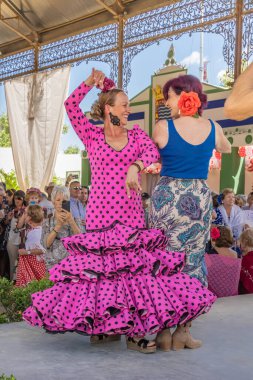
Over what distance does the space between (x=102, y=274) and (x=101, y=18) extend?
10.8m

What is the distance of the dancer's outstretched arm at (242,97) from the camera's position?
44.1 inches

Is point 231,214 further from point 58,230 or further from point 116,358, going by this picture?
point 116,358

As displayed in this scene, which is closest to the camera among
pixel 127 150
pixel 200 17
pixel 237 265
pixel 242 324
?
pixel 127 150

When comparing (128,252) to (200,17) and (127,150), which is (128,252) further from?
(200,17)

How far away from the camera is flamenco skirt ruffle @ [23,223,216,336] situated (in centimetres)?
273

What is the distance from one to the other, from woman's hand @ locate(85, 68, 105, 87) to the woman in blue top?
38cm

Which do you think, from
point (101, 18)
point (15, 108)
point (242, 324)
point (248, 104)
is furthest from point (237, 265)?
point (15, 108)

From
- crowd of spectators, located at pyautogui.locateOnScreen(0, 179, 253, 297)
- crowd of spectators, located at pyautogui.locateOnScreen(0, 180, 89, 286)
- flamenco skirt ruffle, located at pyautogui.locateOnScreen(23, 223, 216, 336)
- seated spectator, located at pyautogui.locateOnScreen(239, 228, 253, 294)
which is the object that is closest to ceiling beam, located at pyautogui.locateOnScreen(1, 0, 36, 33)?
crowd of spectators, located at pyautogui.locateOnScreen(0, 180, 89, 286)

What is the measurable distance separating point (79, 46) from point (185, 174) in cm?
1105

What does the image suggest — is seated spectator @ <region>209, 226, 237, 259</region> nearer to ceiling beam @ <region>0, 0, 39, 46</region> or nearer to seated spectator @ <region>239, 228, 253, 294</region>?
seated spectator @ <region>239, 228, 253, 294</region>

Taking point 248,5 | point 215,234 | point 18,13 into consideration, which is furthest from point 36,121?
point 215,234

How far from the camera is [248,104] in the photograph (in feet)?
3.75

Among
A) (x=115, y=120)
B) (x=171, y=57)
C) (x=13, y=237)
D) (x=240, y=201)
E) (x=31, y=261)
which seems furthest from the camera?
(x=171, y=57)

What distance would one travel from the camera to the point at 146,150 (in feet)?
9.73
